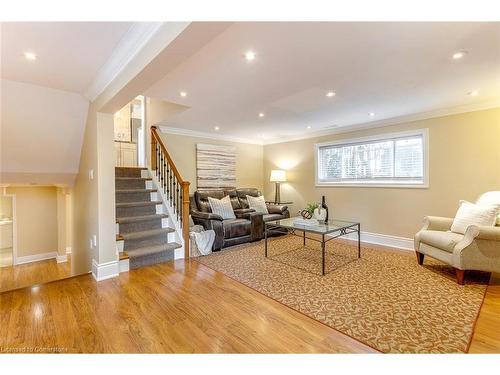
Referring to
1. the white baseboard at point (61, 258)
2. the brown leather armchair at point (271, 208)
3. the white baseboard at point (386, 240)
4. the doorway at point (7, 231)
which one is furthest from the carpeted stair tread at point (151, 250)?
the doorway at point (7, 231)

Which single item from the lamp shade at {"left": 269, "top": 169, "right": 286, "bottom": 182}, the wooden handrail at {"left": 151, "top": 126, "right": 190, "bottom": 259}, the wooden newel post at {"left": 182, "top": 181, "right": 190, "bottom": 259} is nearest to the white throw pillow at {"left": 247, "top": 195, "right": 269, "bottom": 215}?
the lamp shade at {"left": 269, "top": 169, "right": 286, "bottom": 182}

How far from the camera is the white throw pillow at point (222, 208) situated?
4.64 metres

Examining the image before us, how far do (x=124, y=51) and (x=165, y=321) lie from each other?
225 cm

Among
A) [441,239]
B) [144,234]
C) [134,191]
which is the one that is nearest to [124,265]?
[144,234]

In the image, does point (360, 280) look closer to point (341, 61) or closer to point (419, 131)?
point (341, 61)

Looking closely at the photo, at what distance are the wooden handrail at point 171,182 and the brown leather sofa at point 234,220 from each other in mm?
427

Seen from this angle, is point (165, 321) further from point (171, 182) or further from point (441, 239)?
point (441, 239)

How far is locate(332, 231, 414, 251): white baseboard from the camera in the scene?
4143mm

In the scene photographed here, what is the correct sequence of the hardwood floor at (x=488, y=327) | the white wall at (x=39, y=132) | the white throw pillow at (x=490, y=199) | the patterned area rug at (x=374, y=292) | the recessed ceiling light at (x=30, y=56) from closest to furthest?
the hardwood floor at (x=488, y=327) < the patterned area rug at (x=374, y=292) < the recessed ceiling light at (x=30, y=56) < the white wall at (x=39, y=132) < the white throw pillow at (x=490, y=199)

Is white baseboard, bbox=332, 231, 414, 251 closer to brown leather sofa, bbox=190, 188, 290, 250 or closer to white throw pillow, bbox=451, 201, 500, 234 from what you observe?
white throw pillow, bbox=451, 201, 500, 234

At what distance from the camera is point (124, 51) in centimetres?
199

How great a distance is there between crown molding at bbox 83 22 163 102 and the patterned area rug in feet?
8.14

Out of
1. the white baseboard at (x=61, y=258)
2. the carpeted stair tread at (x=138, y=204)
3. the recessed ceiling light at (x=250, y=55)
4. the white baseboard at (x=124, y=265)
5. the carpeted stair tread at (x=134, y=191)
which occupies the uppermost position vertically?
the recessed ceiling light at (x=250, y=55)

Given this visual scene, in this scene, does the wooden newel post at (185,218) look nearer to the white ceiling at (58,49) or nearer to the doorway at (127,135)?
the white ceiling at (58,49)
